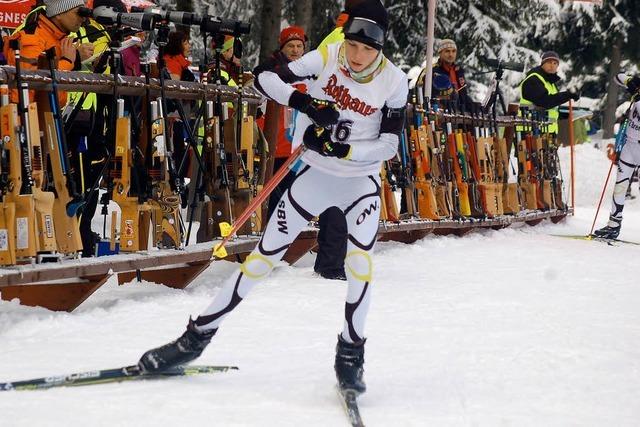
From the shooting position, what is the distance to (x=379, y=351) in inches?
251

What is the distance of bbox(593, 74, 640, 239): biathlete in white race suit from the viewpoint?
13.3 m

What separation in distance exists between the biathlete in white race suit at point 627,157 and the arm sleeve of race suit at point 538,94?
3.90 feet

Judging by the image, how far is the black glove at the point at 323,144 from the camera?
206 inches

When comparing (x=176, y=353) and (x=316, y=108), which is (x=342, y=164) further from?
(x=176, y=353)

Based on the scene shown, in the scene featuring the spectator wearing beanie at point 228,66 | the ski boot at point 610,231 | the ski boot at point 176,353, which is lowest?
the ski boot at point 610,231

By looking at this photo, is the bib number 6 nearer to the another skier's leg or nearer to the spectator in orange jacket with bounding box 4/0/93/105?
the spectator in orange jacket with bounding box 4/0/93/105

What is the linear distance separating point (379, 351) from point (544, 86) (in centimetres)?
942

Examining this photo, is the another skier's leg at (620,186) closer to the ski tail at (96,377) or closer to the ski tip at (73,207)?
the ski tip at (73,207)

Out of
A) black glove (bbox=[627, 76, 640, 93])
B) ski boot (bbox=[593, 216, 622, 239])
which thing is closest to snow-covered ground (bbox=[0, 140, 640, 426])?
ski boot (bbox=[593, 216, 622, 239])

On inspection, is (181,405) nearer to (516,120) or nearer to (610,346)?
(610,346)

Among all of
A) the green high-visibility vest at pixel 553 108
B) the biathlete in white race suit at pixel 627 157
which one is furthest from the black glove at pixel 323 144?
the green high-visibility vest at pixel 553 108

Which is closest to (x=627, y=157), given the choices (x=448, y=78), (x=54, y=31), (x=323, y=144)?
(x=448, y=78)

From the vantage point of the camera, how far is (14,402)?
187 inches

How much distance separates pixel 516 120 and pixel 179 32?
608 cm
